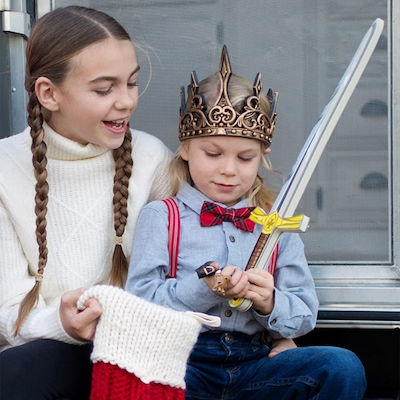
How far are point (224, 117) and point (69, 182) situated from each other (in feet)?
1.59

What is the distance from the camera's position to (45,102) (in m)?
2.37

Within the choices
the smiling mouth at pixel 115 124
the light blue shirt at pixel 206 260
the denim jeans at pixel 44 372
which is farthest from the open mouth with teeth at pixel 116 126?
the denim jeans at pixel 44 372

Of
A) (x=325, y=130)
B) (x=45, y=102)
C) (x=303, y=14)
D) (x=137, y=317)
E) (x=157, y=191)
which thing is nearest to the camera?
(x=137, y=317)

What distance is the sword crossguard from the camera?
2.10m

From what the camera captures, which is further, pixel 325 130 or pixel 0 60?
pixel 0 60

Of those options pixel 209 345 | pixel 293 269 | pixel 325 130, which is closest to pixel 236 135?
pixel 325 130

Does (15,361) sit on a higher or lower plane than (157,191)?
lower

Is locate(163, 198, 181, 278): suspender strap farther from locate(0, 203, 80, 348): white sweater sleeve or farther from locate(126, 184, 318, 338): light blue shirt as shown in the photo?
locate(0, 203, 80, 348): white sweater sleeve

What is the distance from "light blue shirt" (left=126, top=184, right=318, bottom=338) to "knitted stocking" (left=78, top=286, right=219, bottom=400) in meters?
0.20

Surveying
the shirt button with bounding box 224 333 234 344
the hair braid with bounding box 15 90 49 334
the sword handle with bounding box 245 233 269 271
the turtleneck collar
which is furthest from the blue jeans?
the turtleneck collar

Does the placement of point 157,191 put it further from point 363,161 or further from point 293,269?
point 363,161

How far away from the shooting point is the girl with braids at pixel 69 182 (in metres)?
2.31

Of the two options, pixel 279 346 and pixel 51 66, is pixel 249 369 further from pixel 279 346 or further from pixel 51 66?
pixel 51 66

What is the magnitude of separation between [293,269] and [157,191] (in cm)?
47
